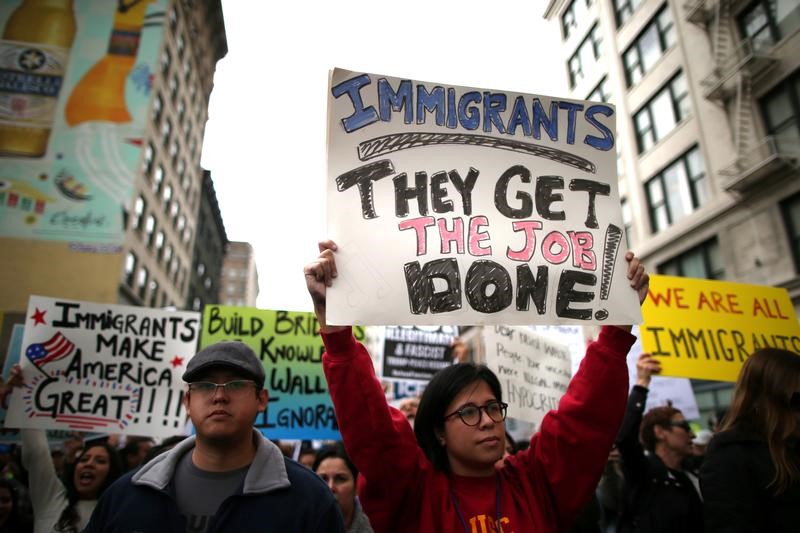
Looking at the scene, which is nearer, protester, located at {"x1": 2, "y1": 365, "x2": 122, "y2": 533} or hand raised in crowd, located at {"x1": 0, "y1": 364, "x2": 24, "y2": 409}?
protester, located at {"x1": 2, "y1": 365, "x2": 122, "y2": 533}

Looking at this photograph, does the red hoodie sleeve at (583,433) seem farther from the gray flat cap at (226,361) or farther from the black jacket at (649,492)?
the black jacket at (649,492)

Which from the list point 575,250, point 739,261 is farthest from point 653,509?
point 739,261

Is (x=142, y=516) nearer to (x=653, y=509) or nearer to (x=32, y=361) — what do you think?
(x=653, y=509)

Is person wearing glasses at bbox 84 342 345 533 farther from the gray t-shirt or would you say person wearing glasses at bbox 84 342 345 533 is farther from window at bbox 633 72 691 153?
window at bbox 633 72 691 153

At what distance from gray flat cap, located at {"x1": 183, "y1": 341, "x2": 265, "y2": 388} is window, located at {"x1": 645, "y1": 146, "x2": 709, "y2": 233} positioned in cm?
1676

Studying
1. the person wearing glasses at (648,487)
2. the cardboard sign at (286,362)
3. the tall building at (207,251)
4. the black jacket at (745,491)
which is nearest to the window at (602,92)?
the cardboard sign at (286,362)

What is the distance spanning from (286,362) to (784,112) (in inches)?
555

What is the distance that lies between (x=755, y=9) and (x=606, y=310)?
16.5 metres

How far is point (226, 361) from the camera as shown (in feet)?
7.43

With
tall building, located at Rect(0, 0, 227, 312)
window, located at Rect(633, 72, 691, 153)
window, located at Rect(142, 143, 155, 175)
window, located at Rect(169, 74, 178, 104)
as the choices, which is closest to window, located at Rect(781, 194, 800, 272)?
window, located at Rect(633, 72, 691, 153)

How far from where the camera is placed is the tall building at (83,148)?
76.8ft

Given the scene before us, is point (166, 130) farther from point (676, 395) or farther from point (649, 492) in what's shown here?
point (649, 492)

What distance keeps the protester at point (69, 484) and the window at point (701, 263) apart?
15821 mm

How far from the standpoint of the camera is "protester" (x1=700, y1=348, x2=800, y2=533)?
245cm
